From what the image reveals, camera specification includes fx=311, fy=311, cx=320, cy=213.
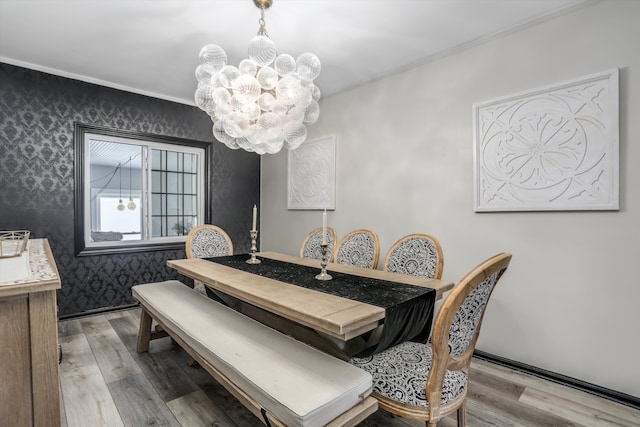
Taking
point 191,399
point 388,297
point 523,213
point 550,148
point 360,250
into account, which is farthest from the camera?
point 360,250

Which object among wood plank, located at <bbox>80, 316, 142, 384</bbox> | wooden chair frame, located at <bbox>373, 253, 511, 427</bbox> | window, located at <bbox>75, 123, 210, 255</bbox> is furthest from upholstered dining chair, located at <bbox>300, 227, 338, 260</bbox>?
window, located at <bbox>75, 123, 210, 255</bbox>

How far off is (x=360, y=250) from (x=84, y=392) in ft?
6.98

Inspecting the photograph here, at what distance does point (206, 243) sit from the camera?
3158 mm

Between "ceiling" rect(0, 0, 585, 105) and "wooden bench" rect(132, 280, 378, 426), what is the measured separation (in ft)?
6.91

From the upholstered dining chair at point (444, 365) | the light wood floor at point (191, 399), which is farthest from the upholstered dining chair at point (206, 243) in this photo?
the upholstered dining chair at point (444, 365)

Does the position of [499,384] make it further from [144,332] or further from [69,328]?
[69,328]

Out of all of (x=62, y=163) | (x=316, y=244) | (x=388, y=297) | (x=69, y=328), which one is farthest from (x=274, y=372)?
(x=62, y=163)

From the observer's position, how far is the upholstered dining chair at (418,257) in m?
2.13

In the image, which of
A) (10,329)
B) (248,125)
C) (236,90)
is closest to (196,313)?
(10,329)

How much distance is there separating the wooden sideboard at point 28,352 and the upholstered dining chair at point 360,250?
79.1 inches

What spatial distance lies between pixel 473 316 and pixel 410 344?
473 mm

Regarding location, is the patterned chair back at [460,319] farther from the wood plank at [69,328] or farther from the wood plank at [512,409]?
the wood plank at [69,328]

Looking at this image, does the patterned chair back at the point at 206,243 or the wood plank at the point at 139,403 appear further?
the patterned chair back at the point at 206,243

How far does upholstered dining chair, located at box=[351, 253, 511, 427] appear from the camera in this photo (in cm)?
112
